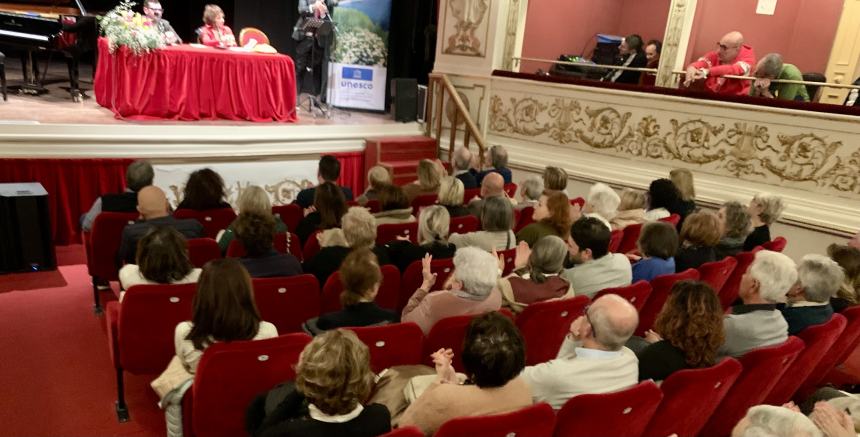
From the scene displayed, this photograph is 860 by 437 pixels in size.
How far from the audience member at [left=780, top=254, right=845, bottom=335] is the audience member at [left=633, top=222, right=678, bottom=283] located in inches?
24.1

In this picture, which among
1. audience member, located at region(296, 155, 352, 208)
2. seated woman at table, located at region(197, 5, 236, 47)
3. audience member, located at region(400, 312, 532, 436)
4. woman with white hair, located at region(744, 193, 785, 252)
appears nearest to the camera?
audience member, located at region(400, 312, 532, 436)

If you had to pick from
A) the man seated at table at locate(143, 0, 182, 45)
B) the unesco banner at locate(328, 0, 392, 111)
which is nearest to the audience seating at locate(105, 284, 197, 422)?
the man seated at table at locate(143, 0, 182, 45)

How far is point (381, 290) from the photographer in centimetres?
293

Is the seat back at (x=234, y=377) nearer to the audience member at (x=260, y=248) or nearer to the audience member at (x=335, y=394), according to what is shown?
the audience member at (x=335, y=394)

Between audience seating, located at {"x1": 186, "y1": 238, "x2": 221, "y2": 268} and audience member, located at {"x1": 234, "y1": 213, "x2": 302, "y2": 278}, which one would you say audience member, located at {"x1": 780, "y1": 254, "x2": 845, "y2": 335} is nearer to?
audience member, located at {"x1": 234, "y1": 213, "x2": 302, "y2": 278}

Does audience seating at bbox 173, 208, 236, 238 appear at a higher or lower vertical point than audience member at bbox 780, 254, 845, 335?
lower

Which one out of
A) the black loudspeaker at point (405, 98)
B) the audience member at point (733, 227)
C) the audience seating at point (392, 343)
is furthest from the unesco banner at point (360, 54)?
the audience seating at point (392, 343)

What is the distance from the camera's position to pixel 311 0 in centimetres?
762

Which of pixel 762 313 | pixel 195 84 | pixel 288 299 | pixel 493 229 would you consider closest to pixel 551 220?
pixel 493 229

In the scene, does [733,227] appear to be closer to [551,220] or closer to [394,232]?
[551,220]

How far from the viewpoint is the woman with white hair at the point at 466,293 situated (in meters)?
2.41

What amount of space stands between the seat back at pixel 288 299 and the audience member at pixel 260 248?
0.64ft

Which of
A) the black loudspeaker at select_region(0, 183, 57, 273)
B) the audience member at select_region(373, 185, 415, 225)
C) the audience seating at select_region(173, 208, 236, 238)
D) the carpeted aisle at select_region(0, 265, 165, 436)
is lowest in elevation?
the carpeted aisle at select_region(0, 265, 165, 436)

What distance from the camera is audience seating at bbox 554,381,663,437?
171 centimetres
